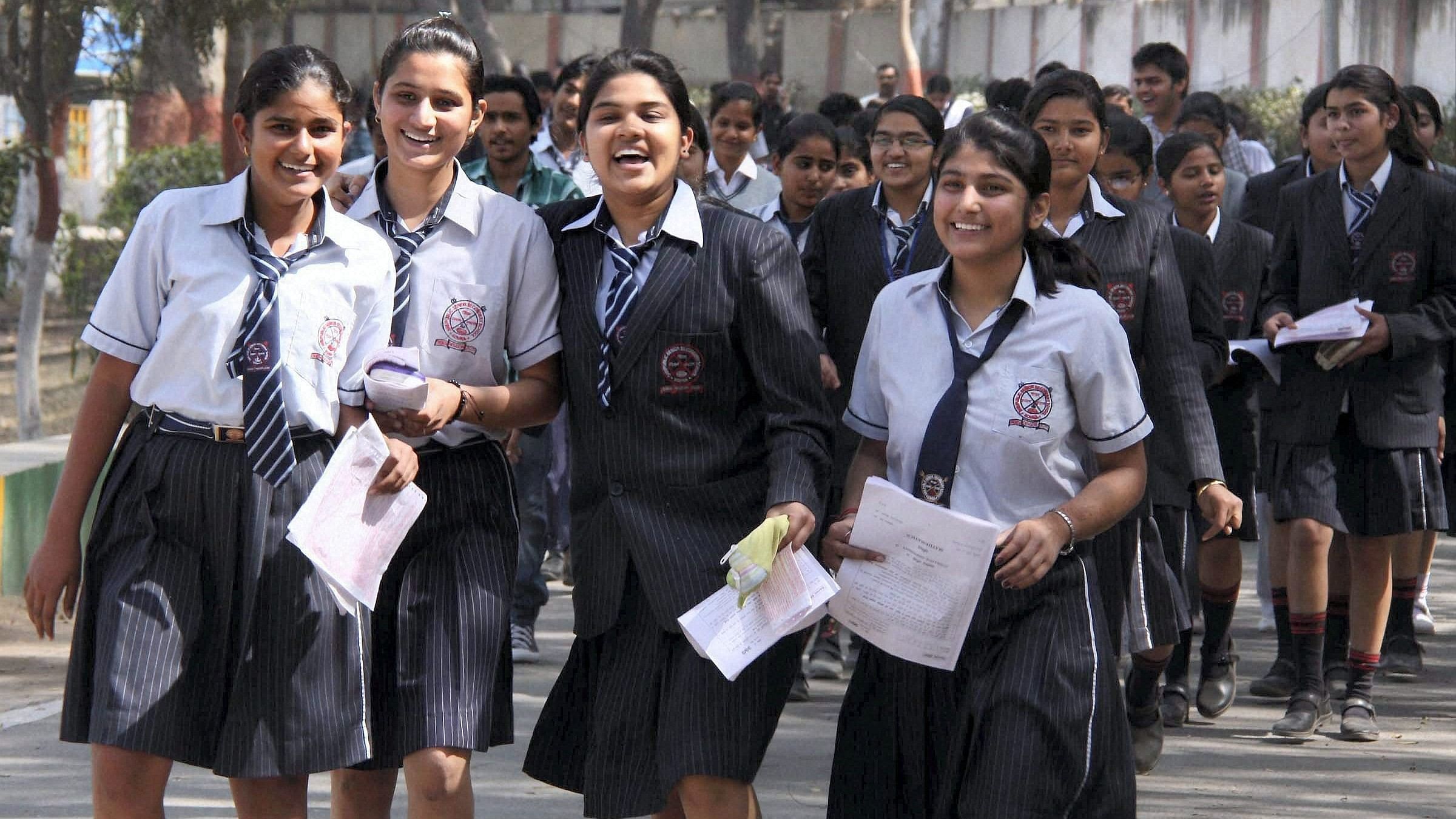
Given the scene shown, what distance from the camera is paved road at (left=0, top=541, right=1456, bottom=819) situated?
18.1 ft

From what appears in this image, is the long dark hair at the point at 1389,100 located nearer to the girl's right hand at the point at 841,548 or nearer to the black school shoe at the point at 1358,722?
the black school shoe at the point at 1358,722

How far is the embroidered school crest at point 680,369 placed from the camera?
13.2 ft

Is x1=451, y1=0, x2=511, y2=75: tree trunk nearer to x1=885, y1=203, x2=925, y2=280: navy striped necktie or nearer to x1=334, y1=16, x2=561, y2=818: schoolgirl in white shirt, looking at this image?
x1=885, y1=203, x2=925, y2=280: navy striped necktie

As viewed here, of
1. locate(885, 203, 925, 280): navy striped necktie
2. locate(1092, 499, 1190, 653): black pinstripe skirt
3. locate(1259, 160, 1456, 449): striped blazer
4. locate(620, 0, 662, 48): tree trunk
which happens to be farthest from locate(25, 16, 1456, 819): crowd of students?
locate(620, 0, 662, 48): tree trunk

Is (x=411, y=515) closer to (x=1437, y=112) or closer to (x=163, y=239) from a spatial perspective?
(x=163, y=239)

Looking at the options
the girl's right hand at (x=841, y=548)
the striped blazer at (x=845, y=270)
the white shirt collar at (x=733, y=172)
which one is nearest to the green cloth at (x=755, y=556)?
the girl's right hand at (x=841, y=548)

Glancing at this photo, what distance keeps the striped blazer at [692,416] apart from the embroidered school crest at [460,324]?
0.19 m

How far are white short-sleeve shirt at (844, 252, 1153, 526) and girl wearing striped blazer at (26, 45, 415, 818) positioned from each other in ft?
3.40

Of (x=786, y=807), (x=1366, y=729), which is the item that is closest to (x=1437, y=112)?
(x=1366, y=729)

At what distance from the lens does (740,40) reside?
35188 millimetres

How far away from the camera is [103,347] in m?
3.89

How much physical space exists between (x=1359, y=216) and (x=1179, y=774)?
2.02m

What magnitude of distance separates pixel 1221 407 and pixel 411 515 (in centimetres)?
377

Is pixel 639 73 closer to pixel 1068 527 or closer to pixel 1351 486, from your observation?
pixel 1068 527
